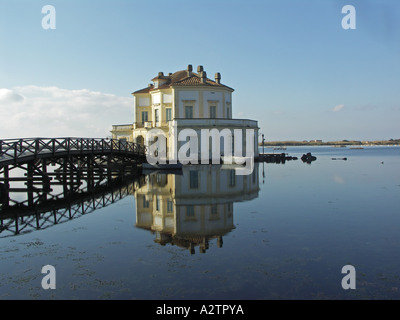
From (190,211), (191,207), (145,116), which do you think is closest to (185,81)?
(145,116)

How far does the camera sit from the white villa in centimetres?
3892

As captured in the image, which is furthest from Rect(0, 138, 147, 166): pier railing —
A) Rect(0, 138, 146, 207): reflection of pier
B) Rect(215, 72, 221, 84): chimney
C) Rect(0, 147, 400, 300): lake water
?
Rect(215, 72, 221, 84): chimney

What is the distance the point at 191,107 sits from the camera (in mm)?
41438

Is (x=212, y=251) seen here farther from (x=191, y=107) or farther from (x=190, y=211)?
(x=191, y=107)

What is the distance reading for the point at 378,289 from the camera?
693 centimetres

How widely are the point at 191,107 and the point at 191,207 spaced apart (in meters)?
27.3

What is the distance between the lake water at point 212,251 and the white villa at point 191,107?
73.6ft

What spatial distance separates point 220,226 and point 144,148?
1176 inches

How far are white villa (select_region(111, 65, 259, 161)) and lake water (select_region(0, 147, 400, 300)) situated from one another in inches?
883

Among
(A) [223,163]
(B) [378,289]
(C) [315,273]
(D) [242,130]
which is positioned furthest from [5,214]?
(D) [242,130]

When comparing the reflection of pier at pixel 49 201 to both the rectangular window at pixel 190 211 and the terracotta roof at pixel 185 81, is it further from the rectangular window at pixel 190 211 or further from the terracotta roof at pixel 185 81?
the terracotta roof at pixel 185 81

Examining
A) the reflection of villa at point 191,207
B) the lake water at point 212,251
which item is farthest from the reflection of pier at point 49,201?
the reflection of villa at point 191,207

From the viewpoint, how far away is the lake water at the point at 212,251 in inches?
276
